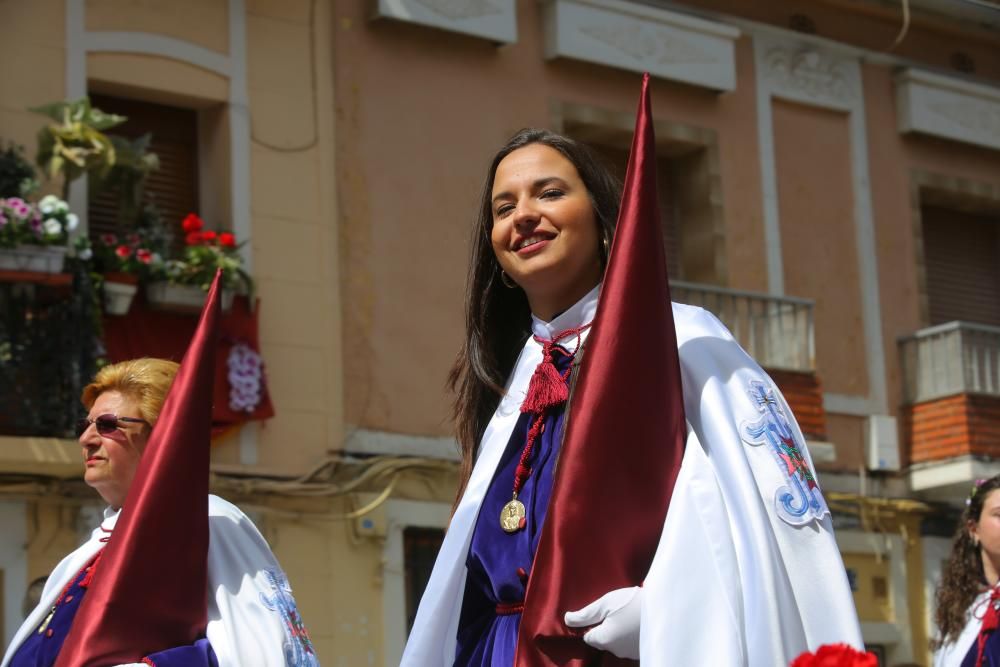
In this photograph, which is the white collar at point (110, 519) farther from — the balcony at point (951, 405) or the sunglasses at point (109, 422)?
the balcony at point (951, 405)

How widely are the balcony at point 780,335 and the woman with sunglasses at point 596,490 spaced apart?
31.6 feet

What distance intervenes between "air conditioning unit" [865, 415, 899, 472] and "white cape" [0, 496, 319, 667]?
10.4 metres

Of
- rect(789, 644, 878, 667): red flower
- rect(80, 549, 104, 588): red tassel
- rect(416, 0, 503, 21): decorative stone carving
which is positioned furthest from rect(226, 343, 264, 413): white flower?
rect(789, 644, 878, 667): red flower

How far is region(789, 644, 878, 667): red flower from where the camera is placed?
3043mm

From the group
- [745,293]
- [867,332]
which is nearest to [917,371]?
[867,332]

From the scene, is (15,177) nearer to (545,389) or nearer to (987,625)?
(987,625)

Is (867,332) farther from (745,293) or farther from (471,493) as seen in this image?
(471,493)

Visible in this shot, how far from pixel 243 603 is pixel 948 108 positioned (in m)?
12.1

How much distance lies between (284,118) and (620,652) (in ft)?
30.5

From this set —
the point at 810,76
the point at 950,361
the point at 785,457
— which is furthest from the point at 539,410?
the point at 810,76

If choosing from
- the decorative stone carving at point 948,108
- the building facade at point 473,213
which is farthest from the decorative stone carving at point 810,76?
the decorative stone carving at point 948,108

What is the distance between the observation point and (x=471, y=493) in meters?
3.76

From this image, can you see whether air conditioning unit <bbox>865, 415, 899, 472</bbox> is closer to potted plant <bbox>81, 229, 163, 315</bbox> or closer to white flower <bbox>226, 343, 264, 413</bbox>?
white flower <bbox>226, 343, 264, 413</bbox>

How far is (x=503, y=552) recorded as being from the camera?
3.63m
